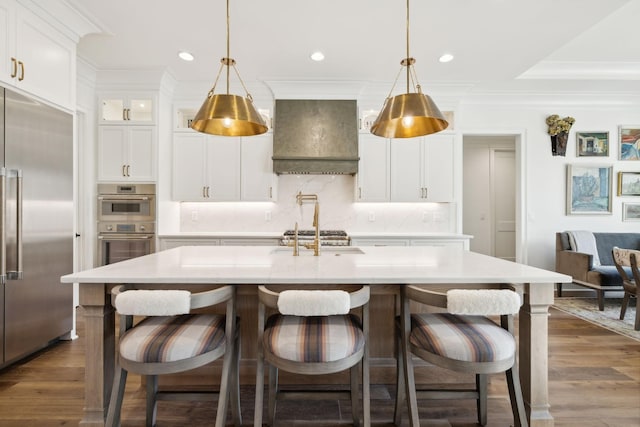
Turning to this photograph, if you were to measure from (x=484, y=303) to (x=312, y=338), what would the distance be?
2.41 feet

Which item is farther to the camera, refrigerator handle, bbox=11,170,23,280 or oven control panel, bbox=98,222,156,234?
oven control panel, bbox=98,222,156,234

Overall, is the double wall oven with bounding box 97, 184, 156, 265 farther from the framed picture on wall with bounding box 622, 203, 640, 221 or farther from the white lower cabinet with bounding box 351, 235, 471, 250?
the framed picture on wall with bounding box 622, 203, 640, 221

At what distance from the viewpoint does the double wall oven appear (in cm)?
396

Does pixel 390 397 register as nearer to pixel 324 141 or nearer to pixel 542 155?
pixel 324 141

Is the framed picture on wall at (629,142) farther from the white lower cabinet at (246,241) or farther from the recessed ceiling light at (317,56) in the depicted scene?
the white lower cabinet at (246,241)

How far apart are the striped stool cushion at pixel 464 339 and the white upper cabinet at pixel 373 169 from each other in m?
2.83

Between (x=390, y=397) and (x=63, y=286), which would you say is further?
(x=63, y=286)

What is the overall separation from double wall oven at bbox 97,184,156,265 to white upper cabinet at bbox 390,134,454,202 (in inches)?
122

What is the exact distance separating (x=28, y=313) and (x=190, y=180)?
2232 millimetres

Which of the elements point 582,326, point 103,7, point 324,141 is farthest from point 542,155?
point 103,7

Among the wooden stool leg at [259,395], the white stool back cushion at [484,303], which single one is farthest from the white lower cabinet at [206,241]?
the white stool back cushion at [484,303]

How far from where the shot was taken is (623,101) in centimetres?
471

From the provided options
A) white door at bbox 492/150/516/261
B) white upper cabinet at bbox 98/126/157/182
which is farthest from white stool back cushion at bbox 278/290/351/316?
white door at bbox 492/150/516/261

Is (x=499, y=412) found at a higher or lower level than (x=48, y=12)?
lower
